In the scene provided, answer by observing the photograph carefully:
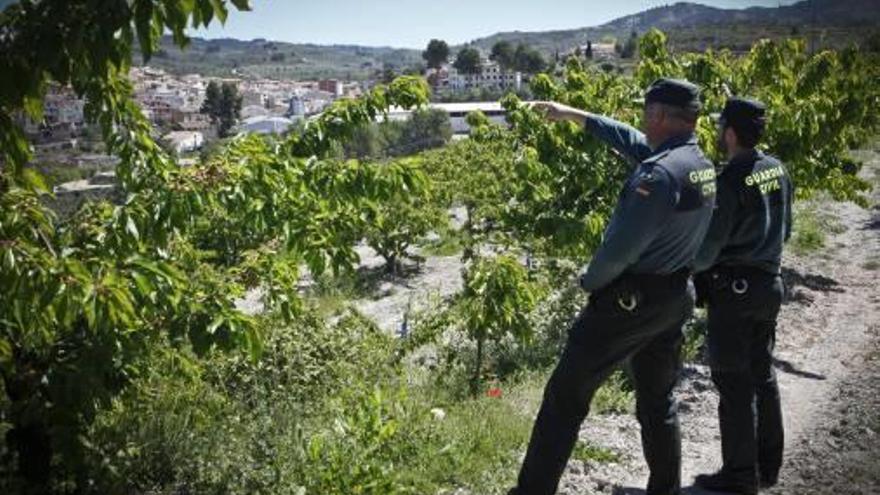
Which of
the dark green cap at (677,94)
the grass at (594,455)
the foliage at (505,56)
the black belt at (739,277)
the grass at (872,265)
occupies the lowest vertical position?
the grass at (872,265)

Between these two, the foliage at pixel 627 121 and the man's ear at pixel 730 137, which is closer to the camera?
the man's ear at pixel 730 137

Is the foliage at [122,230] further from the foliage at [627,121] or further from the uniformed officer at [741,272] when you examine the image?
the foliage at [627,121]

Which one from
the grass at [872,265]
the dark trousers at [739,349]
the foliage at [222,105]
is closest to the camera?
the dark trousers at [739,349]

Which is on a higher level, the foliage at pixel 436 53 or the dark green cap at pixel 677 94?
the foliage at pixel 436 53

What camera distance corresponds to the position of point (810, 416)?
5.64 meters

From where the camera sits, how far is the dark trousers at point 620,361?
3.57 meters

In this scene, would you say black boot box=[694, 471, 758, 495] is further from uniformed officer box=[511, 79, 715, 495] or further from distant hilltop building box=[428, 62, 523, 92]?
distant hilltop building box=[428, 62, 523, 92]

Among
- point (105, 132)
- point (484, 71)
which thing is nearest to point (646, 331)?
point (105, 132)

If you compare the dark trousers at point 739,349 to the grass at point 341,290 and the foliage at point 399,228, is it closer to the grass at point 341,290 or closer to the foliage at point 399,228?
the grass at point 341,290

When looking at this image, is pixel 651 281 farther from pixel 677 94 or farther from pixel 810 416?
pixel 810 416

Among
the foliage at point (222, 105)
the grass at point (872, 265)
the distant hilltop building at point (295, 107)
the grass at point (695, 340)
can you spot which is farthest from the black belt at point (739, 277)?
the distant hilltop building at point (295, 107)

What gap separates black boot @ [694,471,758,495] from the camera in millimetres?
4289

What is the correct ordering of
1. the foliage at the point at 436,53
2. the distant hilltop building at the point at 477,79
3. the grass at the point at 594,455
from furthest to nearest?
the foliage at the point at 436,53
the distant hilltop building at the point at 477,79
the grass at the point at 594,455

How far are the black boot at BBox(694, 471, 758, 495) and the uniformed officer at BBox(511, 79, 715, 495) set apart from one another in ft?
2.31
